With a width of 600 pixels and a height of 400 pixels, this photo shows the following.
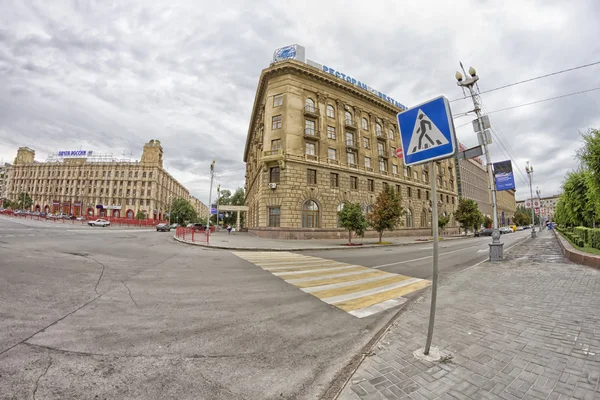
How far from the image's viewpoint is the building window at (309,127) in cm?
2796

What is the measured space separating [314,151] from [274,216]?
914 cm

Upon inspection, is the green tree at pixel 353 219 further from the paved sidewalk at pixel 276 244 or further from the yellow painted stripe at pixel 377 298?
the yellow painted stripe at pixel 377 298

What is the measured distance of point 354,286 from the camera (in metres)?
6.39

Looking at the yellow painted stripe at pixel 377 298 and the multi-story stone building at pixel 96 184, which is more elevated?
the multi-story stone building at pixel 96 184

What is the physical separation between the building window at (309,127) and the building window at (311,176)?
14.4ft

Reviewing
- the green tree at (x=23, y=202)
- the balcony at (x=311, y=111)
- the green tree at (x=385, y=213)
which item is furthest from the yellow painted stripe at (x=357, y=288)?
the green tree at (x=23, y=202)

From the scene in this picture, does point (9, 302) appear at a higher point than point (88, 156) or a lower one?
lower

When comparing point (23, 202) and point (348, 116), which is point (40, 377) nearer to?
point (348, 116)

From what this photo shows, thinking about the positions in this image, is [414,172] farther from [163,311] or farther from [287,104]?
[163,311]

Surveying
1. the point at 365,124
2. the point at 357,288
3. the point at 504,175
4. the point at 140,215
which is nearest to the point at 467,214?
the point at 365,124

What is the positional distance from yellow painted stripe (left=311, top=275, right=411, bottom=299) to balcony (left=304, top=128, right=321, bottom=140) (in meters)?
22.4

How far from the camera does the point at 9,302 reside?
405cm

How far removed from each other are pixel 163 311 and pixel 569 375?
5.30 meters

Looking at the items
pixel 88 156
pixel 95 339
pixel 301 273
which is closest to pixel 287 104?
pixel 301 273
